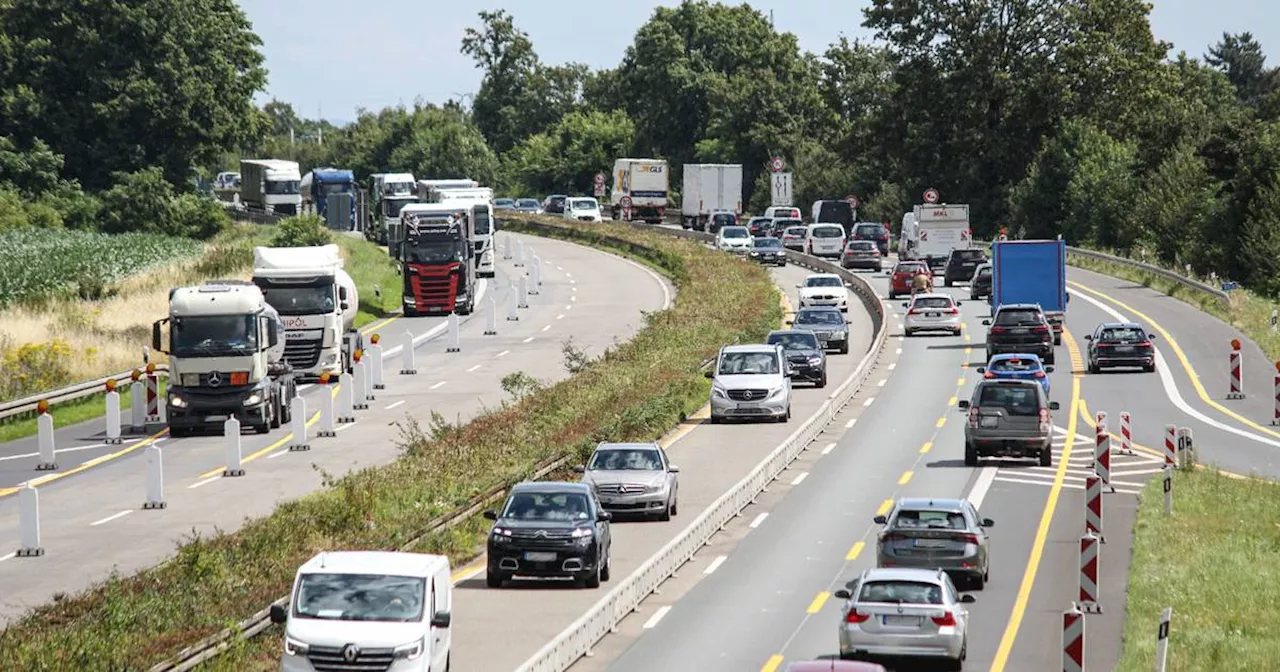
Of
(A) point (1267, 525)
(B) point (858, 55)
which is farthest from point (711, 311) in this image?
(B) point (858, 55)

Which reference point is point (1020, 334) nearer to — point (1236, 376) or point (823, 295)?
point (1236, 376)

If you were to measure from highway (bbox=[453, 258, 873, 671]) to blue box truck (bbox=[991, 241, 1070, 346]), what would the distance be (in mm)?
11081

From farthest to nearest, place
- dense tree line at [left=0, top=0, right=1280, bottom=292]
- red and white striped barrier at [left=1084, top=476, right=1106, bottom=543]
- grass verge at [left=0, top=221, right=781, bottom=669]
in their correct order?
dense tree line at [left=0, top=0, right=1280, bottom=292] → red and white striped barrier at [left=1084, top=476, right=1106, bottom=543] → grass verge at [left=0, top=221, right=781, bottom=669]

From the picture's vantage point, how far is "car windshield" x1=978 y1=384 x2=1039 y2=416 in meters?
39.5

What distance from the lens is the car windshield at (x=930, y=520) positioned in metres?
27.3

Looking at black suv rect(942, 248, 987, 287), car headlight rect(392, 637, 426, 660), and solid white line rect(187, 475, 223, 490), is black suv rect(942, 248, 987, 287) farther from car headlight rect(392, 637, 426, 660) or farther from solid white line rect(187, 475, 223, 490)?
car headlight rect(392, 637, 426, 660)

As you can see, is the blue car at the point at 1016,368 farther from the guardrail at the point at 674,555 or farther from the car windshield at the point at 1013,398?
the car windshield at the point at 1013,398

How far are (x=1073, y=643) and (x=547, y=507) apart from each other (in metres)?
8.76

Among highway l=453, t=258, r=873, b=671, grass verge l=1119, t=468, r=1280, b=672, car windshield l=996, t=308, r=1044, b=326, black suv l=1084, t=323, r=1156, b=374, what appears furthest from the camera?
car windshield l=996, t=308, r=1044, b=326

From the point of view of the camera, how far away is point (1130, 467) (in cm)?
4081

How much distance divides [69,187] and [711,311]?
48800 mm

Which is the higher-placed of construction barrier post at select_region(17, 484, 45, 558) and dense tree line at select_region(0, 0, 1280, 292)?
dense tree line at select_region(0, 0, 1280, 292)

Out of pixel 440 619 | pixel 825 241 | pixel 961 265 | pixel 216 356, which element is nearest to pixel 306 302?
pixel 216 356

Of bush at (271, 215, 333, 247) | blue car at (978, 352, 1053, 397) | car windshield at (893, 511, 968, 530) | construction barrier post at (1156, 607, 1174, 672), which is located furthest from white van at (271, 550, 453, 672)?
bush at (271, 215, 333, 247)
